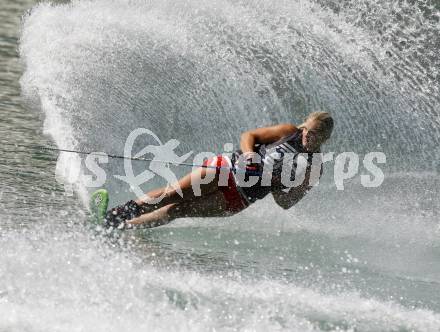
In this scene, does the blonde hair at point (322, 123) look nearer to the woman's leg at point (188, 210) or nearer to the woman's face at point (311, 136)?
the woman's face at point (311, 136)

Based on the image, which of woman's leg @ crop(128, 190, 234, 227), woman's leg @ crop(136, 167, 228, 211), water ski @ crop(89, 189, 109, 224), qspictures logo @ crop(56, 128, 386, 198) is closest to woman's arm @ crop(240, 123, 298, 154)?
qspictures logo @ crop(56, 128, 386, 198)

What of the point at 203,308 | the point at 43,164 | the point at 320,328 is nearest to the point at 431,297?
the point at 320,328

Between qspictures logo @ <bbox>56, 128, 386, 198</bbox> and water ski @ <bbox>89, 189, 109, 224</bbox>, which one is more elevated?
qspictures logo @ <bbox>56, 128, 386, 198</bbox>

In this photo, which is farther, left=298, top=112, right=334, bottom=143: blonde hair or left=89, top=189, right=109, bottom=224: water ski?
left=89, top=189, right=109, bottom=224: water ski

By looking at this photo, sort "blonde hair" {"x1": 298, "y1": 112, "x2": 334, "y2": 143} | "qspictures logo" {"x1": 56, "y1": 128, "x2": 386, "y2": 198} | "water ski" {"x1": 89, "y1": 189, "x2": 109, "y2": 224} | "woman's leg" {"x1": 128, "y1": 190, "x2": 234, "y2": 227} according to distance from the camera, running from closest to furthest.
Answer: "blonde hair" {"x1": 298, "y1": 112, "x2": 334, "y2": 143}
"qspictures logo" {"x1": 56, "y1": 128, "x2": 386, "y2": 198}
"water ski" {"x1": 89, "y1": 189, "x2": 109, "y2": 224}
"woman's leg" {"x1": 128, "y1": 190, "x2": 234, "y2": 227}

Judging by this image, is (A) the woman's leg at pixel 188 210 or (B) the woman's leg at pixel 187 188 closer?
(B) the woman's leg at pixel 187 188

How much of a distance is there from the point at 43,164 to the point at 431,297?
14.8 feet

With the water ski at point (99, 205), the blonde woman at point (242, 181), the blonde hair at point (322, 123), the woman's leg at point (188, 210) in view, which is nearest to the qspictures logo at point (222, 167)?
the blonde woman at point (242, 181)

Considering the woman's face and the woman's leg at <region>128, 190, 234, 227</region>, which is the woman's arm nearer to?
the woman's face

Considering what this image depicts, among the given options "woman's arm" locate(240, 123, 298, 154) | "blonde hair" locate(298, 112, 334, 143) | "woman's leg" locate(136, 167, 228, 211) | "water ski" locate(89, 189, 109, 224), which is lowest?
"water ski" locate(89, 189, 109, 224)

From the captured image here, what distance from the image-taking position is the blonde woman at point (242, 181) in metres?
6.96

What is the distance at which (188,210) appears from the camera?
7.37 meters

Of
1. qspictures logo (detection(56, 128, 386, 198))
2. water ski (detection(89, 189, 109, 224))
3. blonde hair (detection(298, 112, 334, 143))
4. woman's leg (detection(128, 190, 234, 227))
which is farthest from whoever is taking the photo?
woman's leg (detection(128, 190, 234, 227))

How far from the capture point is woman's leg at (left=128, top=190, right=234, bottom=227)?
7316mm
